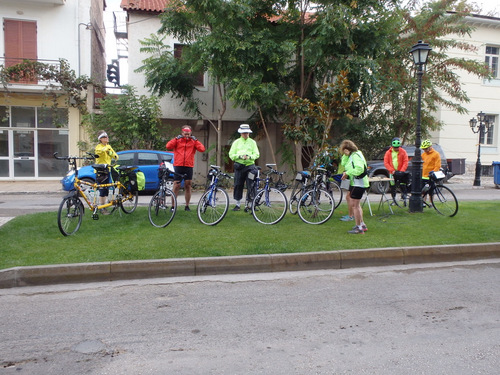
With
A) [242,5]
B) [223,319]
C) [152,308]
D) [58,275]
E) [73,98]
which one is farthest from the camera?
[73,98]

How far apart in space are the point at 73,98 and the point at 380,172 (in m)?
13.4

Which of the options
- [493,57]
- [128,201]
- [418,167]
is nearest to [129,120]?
[128,201]

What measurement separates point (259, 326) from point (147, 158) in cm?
1073

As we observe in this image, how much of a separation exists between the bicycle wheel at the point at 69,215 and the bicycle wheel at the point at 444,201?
293 inches

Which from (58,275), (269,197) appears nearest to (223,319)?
(58,275)

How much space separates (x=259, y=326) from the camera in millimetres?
3896

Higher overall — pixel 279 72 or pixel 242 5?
pixel 242 5

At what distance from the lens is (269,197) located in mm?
7996

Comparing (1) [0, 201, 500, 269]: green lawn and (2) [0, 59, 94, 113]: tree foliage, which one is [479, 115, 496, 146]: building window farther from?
(2) [0, 59, 94, 113]: tree foliage

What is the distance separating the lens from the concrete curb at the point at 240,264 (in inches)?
205

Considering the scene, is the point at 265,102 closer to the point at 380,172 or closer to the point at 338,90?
the point at 380,172

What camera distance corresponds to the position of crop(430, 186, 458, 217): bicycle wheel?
9.15 m

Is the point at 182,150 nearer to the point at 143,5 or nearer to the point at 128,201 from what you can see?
the point at 128,201

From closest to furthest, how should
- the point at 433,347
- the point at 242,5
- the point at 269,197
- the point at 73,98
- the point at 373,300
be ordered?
the point at 433,347 → the point at 373,300 → the point at 269,197 → the point at 242,5 → the point at 73,98
